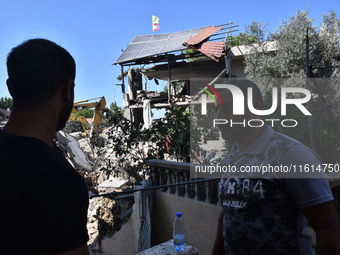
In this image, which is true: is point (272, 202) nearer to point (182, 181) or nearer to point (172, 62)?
point (182, 181)

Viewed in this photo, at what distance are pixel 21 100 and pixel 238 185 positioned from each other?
3.92ft

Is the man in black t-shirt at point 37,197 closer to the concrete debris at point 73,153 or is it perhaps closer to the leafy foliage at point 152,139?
the leafy foliage at point 152,139

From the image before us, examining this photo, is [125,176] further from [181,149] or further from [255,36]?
[255,36]

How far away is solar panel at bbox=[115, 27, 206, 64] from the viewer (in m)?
14.4

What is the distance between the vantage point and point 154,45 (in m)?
15.5

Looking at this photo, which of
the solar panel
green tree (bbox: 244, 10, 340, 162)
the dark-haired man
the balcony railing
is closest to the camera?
the dark-haired man

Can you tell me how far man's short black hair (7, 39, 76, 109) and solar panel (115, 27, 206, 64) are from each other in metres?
13.0

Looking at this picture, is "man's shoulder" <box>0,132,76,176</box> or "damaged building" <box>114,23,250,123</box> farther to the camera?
"damaged building" <box>114,23,250,123</box>

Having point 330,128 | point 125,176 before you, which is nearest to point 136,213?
point 125,176

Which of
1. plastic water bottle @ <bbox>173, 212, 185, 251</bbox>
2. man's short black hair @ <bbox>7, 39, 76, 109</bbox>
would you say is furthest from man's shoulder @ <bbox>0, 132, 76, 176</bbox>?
plastic water bottle @ <bbox>173, 212, 185, 251</bbox>

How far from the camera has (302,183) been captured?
58.9 inches

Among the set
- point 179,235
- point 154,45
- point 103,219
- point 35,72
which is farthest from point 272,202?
point 154,45

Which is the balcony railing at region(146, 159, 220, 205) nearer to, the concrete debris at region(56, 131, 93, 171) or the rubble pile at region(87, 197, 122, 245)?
A: the rubble pile at region(87, 197, 122, 245)

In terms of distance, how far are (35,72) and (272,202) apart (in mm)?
1271
